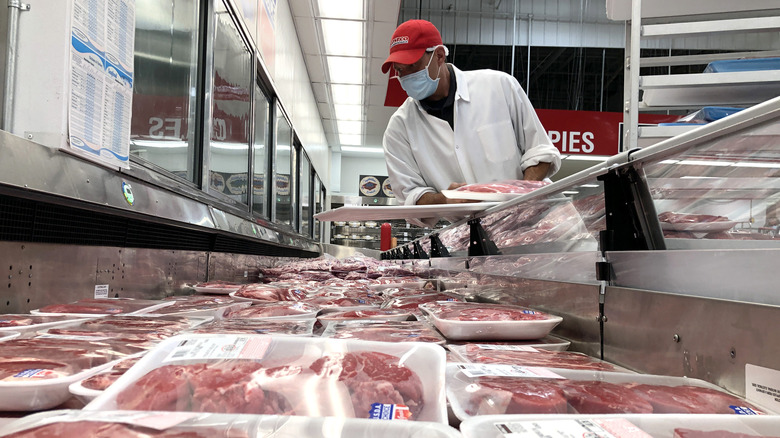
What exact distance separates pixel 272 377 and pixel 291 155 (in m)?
7.11

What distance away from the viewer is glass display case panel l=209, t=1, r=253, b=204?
356 centimetres

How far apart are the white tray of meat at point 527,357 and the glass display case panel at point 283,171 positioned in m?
5.25

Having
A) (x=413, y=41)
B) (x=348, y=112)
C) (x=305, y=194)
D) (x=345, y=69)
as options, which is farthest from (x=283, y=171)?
(x=413, y=41)

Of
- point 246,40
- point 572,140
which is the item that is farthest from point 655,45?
point 246,40

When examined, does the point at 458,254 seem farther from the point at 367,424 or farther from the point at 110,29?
the point at 367,424

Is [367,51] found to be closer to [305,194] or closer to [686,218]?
[305,194]

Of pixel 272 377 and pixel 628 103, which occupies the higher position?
pixel 628 103

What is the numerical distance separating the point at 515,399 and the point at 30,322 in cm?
117

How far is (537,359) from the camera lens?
1.03 meters

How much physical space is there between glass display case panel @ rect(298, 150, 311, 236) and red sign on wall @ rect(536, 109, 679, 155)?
423cm

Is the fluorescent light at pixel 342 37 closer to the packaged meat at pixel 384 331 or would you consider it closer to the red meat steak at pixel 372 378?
the packaged meat at pixel 384 331

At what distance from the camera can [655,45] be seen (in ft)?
25.3

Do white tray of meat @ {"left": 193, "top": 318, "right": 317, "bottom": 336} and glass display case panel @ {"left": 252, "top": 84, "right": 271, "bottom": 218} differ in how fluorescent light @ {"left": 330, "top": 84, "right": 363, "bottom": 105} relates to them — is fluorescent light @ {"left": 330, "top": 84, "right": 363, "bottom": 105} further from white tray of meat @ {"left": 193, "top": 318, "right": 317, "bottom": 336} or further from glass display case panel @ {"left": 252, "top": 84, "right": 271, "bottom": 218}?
white tray of meat @ {"left": 193, "top": 318, "right": 317, "bottom": 336}

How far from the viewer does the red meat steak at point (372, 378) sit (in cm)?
68
